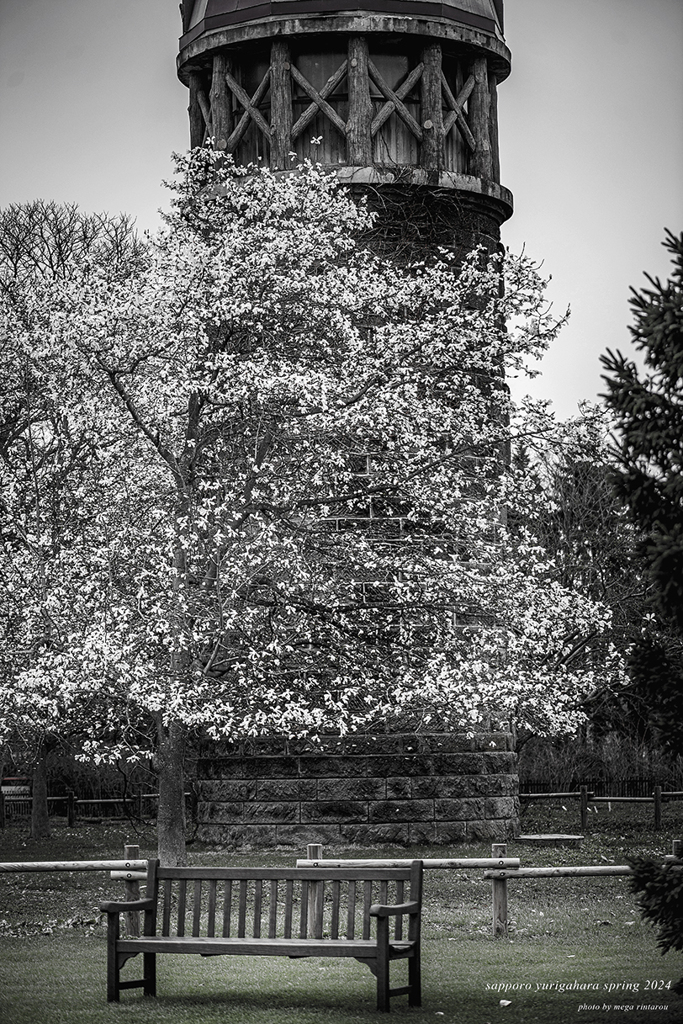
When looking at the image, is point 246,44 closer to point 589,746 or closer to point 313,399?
point 313,399

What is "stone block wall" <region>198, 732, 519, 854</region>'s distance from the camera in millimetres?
20328

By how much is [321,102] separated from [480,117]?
2.78 metres

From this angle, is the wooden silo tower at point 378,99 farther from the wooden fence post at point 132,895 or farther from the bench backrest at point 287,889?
the bench backrest at point 287,889

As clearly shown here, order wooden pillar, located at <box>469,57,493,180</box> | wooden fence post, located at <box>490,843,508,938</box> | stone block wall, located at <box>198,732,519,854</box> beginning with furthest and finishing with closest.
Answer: wooden pillar, located at <box>469,57,493,180</box>
stone block wall, located at <box>198,732,519,854</box>
wooden fence post, located at <box>490,843,508,938</box>

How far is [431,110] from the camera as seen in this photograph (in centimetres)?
2239

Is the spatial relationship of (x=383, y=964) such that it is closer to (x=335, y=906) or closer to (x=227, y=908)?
(x=335, y=906)

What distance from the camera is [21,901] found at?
53.3ft

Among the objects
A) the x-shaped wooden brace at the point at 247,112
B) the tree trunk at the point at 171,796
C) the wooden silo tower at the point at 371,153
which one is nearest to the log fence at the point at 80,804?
the wooden silo tower at the point at 371,153

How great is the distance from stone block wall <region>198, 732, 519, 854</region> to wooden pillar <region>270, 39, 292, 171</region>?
29.8ft

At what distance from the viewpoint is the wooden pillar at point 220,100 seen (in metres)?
22.8

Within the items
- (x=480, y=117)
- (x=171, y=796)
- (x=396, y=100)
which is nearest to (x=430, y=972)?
(x=171, y=796)

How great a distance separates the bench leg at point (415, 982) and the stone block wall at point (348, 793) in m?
10.5

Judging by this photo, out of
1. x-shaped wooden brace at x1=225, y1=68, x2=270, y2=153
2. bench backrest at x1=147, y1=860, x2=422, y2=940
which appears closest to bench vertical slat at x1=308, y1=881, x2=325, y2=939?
bench backrest at x1=147, y1=860, x2=422, y2=940

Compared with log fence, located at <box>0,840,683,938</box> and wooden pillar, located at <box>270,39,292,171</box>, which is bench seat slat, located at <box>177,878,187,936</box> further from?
wooden pillar, located at <box>270,39,292,171</box>
